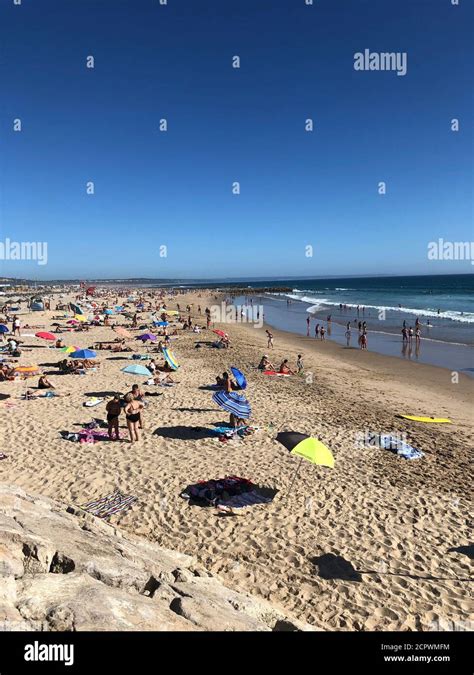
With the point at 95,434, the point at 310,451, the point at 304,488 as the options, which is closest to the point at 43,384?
the point at 95,434

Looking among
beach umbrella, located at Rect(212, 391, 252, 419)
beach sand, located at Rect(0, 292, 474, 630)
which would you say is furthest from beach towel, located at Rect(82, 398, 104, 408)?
beach umbrella, located at Rect(212, 391, 252, 419)

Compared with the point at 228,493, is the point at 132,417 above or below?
above

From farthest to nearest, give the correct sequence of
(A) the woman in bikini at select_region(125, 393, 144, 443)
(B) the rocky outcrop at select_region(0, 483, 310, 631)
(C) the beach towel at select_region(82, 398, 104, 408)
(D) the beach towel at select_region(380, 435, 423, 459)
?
(C) the beach towel at select_region(82, 398, 104, 408) → (A) the woman in bikini at select_region(125, 393, 144, 443) → (D) the beach towel at select_region(380, 435, 423, 459) → (B) the rocky outcrop at select_region(0, 483, 310, 631)

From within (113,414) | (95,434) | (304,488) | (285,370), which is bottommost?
(304,488)

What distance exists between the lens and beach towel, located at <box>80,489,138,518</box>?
7098 millimetres

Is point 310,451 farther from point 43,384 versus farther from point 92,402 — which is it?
point 43,384

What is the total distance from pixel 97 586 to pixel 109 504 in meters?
3.91

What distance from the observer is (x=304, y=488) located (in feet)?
26.9

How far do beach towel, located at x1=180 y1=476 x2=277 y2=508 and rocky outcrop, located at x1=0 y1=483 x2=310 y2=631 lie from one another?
184cm

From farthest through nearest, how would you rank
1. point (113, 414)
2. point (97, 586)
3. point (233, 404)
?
point (233, 404)
point (113, 414)
point (97, 586)

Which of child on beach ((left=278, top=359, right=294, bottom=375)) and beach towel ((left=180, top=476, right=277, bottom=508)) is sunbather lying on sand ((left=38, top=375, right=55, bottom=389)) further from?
child on beach ((left=278, top=359, right=294, bottom=375))

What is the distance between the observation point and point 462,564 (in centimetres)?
599

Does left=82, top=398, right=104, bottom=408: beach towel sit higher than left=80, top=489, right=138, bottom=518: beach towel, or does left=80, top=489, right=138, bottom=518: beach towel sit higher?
left=82, top=398, right=104, bottom=408: beach towel
